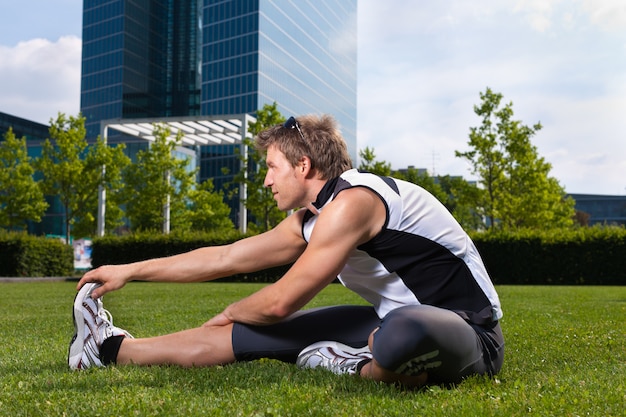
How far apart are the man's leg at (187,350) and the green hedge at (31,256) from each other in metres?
23.5

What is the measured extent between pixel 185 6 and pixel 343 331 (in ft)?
323

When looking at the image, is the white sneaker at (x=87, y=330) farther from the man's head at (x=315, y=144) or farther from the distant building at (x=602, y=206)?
the distant building at (x=602, y=206)

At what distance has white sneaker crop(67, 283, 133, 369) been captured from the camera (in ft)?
12.3

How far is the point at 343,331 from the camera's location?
381 centimetres

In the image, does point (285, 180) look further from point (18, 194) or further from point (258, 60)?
point (258, 60)

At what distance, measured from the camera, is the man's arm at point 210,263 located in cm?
382

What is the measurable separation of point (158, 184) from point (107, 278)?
32.6 meters

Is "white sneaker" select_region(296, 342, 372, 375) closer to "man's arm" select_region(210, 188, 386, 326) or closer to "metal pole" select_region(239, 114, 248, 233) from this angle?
"man's arm" select_region(210, 188, 386, 326)

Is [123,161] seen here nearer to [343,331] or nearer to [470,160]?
[470,160]

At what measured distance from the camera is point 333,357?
3.67 meters

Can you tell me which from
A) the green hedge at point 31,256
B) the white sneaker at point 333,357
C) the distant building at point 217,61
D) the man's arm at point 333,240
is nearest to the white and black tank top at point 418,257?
the man's arm at point 333,240

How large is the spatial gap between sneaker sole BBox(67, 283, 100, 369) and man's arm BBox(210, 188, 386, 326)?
129 cm

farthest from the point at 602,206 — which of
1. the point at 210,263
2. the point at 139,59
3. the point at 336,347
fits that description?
the point at 210,263

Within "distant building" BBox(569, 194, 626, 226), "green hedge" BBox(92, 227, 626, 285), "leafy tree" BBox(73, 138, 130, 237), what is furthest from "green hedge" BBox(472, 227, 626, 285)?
"distant building" BBox(569, 194, 626, 226)
